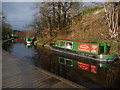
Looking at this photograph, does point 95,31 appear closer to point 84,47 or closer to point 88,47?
point 84,47

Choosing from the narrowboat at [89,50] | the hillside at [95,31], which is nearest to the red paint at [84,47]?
the narrowboat at [89,50]

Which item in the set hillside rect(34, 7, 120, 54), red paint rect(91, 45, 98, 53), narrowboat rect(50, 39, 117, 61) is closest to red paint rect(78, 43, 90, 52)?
narrowboat rect(50, 39, 117, 61)

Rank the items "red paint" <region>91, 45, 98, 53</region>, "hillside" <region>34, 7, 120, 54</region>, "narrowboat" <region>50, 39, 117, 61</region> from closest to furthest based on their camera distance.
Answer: "narrowboat" <region>50, 39, 117, 61</region>, "red paint" <region>91, 45, 98, 53</region>, "hillside" <region>34, 7, 120, 54</region>

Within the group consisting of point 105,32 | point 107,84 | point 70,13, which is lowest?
point 107,84

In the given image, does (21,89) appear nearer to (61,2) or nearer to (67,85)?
(67,85)

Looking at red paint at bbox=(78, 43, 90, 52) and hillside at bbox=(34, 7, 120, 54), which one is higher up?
hillside at bbox=(34, 7, 120, 54)

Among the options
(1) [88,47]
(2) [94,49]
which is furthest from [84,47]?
(2) [94,49]

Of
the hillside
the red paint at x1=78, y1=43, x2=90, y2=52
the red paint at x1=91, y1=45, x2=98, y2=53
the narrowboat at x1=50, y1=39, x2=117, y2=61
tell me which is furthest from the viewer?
the hillside

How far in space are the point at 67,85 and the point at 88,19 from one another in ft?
77.9

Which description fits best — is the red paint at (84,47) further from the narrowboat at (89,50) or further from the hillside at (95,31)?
the hillside at (95,31)

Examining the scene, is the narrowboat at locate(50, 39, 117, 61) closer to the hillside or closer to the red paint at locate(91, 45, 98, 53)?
the red paint at locate(91, 45, 98, 53)

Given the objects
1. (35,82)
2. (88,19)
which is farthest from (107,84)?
(88,19)

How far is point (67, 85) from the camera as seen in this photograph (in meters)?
6.18

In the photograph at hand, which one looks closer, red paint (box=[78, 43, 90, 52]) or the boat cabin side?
the boat cabin side
